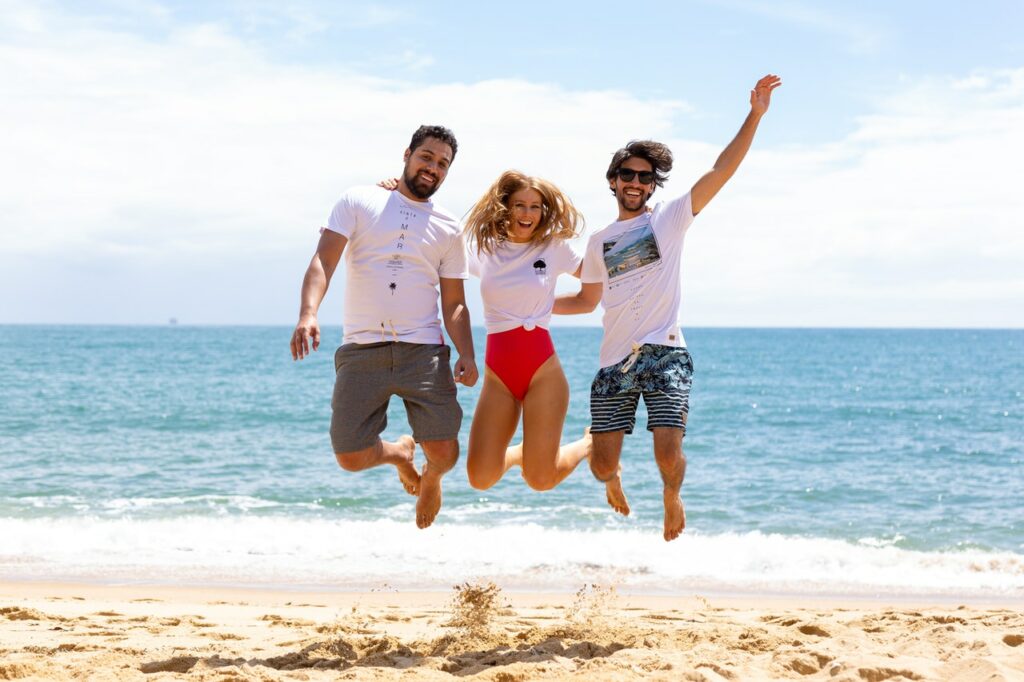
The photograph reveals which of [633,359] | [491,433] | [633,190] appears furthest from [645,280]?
[491,433]

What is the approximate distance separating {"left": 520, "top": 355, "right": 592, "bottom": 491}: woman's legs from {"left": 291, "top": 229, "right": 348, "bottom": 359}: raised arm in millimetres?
1400

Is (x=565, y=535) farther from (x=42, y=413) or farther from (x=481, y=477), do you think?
(x=42, y=413)

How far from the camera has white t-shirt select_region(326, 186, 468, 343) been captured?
5.83m

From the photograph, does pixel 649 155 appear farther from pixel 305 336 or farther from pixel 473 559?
pixel 473 559

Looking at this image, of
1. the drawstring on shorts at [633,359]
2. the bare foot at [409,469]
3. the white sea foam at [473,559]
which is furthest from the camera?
the white sea foam at [473,559]

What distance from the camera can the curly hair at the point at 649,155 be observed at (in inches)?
232

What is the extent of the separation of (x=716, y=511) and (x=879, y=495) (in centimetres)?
303

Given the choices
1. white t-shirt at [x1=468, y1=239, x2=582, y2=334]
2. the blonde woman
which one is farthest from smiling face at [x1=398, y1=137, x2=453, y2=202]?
white t-shirt at [x1=468, y1=239, x2=582, y2=334]

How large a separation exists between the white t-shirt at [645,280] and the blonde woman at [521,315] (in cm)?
44

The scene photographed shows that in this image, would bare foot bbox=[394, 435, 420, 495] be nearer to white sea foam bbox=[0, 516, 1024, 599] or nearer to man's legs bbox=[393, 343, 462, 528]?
man's legs bbox=[393, 343, 462, 528]

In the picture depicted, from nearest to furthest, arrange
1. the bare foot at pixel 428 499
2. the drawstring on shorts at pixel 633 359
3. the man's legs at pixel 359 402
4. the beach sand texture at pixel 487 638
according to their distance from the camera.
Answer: the beach sand texture at pixel 487 638
the drawstring on shorts at pixel 633 359
the man's legs at pixel 359 402
the bare foot at pixel 428 499

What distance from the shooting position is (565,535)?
445 inches

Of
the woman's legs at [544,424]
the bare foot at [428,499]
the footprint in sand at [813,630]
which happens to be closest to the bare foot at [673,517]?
the woman's legs at [544,424]

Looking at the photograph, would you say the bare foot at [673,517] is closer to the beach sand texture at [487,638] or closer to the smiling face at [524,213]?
the beach sand texture at [487,638]
